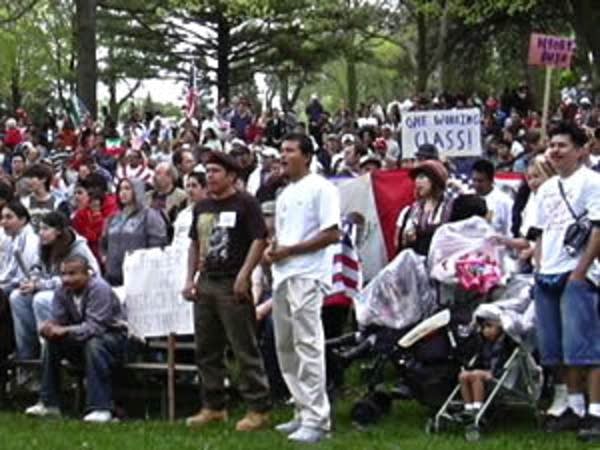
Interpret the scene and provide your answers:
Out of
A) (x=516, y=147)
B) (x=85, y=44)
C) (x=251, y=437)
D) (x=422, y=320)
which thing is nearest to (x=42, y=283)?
(x=251, y=437)

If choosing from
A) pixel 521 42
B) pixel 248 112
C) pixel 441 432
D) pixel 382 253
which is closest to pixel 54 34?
pixel 521 42

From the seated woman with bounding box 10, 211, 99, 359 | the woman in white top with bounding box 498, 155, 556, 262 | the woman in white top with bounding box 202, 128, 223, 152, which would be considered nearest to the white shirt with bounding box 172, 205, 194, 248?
the seated woman with bounding box 10, 211, 99, 359

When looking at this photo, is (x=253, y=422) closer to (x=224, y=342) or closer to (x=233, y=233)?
(x=224, y=342)

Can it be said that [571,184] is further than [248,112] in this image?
No

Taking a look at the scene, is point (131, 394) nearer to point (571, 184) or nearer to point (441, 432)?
point (441, 432)

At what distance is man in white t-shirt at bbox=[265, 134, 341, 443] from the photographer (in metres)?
9.34

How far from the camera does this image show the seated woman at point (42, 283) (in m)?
11.3

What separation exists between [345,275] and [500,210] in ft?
5.20

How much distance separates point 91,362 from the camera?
10.6 metres

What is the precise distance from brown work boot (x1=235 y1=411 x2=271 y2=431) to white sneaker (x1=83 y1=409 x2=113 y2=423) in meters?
1.20

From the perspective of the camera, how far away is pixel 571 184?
924 cm

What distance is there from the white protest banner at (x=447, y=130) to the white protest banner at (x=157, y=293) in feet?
13.7

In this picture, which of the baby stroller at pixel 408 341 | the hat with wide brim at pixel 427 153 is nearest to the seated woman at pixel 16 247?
the baby stroller at pixel 408 341

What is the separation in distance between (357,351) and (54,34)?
5762 cm
